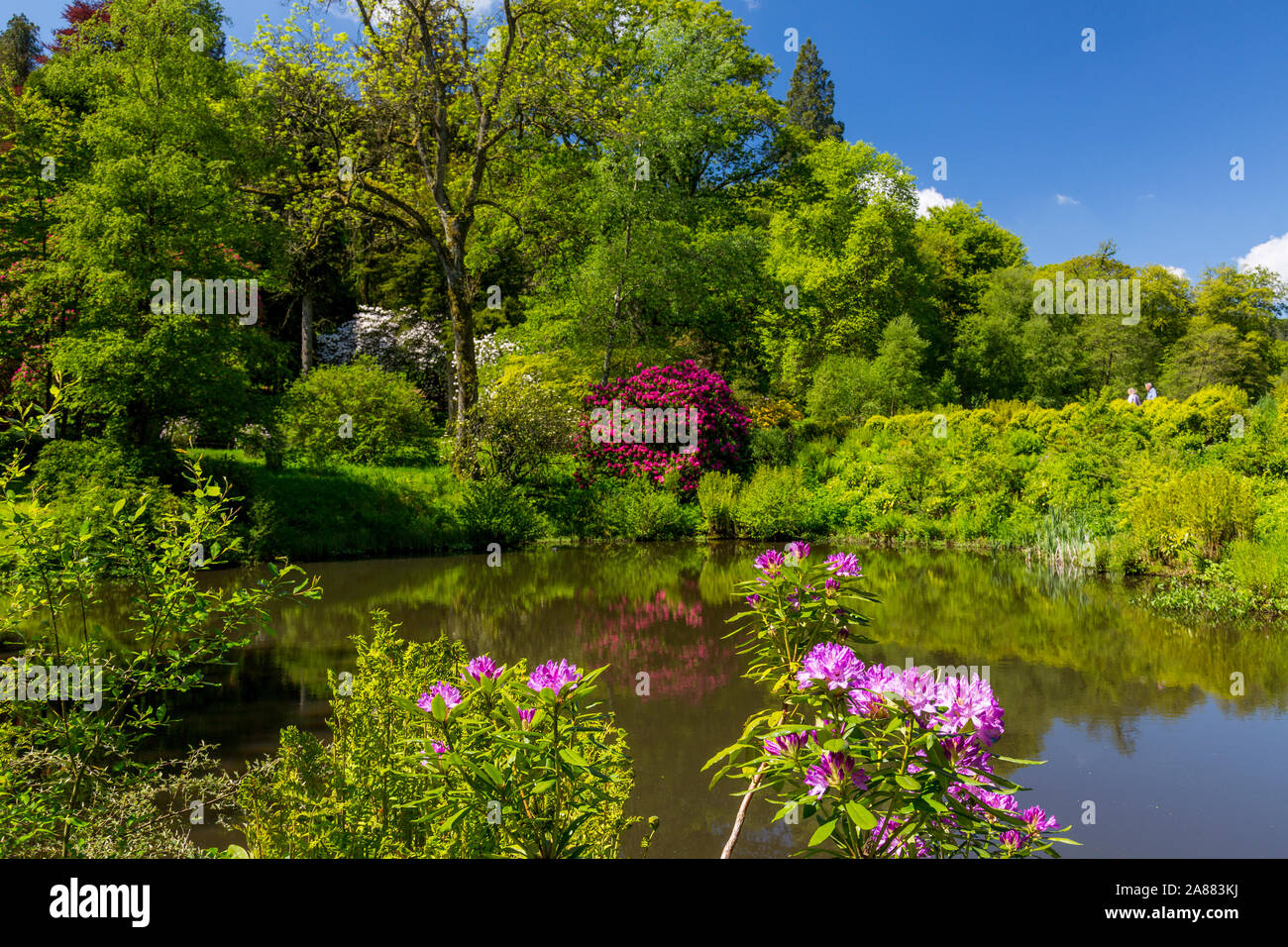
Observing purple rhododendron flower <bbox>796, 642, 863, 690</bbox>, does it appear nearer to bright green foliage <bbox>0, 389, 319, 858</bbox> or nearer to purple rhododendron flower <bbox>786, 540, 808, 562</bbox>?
purple rhododendron flower <bbox>786, 540, 808, 562</bbox>

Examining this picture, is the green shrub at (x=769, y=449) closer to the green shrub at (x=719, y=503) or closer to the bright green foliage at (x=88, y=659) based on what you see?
the green shrub at (x=719, y=503)

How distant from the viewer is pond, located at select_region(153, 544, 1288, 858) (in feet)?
12.6

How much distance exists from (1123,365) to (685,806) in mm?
35121

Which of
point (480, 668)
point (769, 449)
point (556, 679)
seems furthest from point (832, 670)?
point (769, 449)

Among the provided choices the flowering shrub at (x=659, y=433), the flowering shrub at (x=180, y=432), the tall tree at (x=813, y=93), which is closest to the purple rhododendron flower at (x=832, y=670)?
the flowering shrub at (x=180, y=432)

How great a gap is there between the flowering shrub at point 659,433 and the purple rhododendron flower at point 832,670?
579 inches

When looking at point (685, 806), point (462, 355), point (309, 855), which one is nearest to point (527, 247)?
point (462, 355)

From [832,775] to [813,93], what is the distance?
48.3m

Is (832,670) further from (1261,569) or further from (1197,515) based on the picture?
(1197,515)

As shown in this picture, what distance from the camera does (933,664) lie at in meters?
6.44
